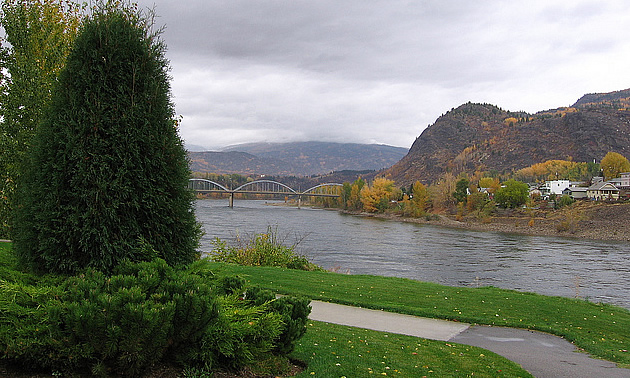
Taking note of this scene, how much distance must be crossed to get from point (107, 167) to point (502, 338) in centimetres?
726

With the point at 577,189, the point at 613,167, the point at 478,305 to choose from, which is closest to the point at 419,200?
the point at 577,189

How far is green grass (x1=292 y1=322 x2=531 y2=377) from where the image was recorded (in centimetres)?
548

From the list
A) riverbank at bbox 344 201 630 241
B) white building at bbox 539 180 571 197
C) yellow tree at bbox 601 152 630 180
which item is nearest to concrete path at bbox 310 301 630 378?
riverbank at bbox 344 201 630 241

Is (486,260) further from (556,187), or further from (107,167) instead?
(556,187)

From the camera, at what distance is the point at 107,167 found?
16.5 ft

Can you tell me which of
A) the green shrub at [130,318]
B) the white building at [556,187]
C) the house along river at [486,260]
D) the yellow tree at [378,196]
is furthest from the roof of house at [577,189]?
the green shrub at [130,318]

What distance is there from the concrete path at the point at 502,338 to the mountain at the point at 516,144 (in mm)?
131915

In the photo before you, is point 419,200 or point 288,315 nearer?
point 288,315

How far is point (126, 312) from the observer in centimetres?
386

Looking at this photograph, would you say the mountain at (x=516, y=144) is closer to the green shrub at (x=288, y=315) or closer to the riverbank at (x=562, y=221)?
the riverbank at (x=562, y=221)

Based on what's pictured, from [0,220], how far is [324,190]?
117 meters

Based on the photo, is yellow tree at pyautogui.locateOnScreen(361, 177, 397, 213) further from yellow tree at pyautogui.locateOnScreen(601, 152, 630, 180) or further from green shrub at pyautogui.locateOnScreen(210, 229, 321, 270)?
green shrub at pyautogui.locateOnScreen(210, 229, 321, 270)

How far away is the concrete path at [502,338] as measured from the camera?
266 inches

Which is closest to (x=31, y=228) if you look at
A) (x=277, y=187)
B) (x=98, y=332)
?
(x=98, y=332)
